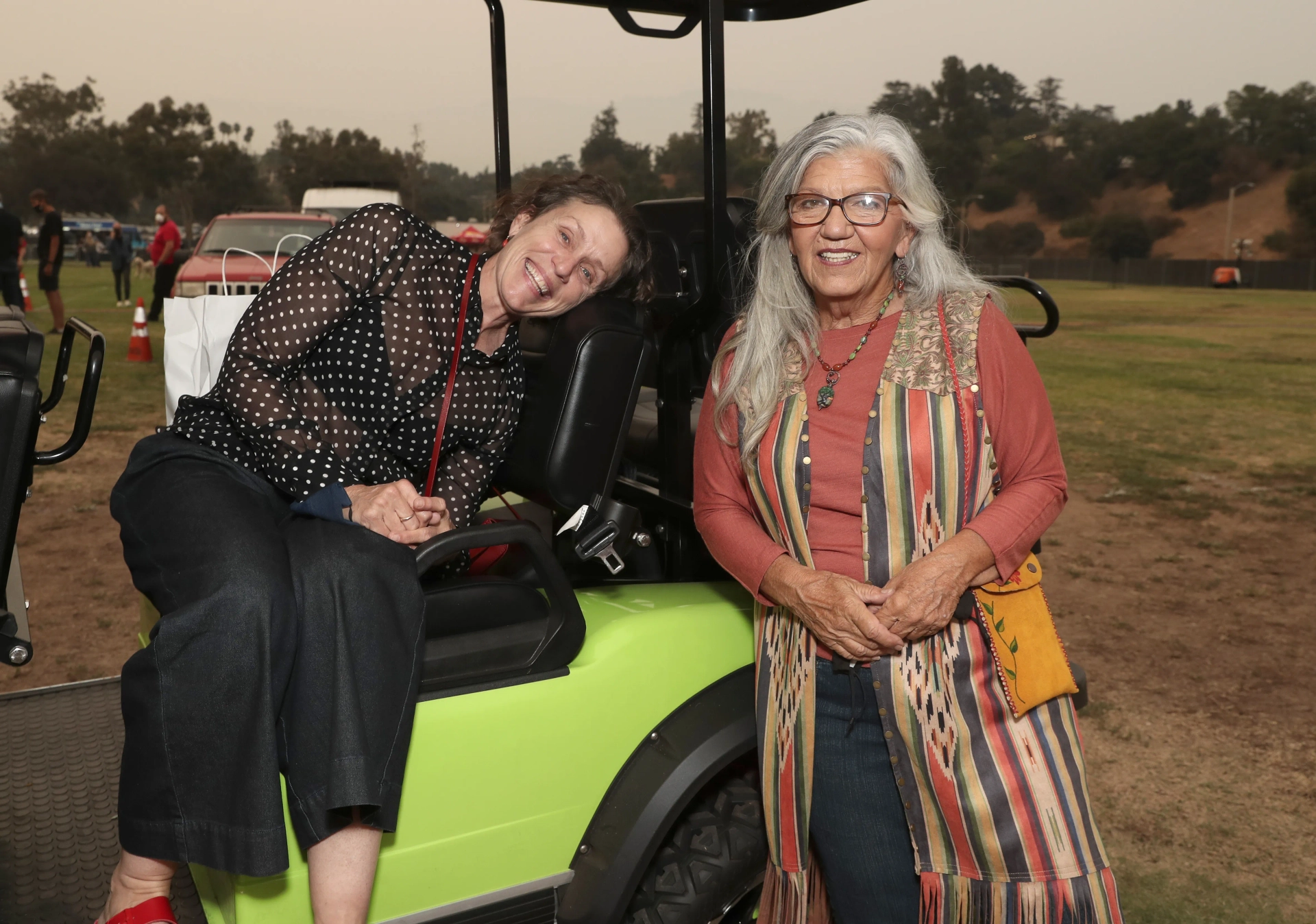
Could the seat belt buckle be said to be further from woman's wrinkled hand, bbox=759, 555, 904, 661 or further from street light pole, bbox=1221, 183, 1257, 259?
street light pole, bbox=1221, 183, 1257, 259

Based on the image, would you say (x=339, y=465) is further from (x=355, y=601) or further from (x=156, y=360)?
(x=156, y=360)

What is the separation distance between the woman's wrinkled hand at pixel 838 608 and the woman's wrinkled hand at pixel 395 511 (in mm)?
605

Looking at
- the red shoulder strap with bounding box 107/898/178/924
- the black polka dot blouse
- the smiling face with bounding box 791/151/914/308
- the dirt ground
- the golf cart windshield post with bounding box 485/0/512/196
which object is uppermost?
the golf cart windshield post with bounding box 485/0/512/196

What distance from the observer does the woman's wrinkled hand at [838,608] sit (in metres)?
1.67

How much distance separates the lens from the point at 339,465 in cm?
182

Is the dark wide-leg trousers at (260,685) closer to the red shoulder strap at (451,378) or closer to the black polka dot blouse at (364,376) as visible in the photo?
the black polka dot blouse at (364,376)

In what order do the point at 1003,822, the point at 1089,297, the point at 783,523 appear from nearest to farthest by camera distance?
the point at 1003,822 < the point at 783,523 < the point at 1089,297

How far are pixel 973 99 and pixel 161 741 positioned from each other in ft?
168

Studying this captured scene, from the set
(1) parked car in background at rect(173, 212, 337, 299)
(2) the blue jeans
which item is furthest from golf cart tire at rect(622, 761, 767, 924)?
(1) parked car in background at rect(173, 212, 337, 299)

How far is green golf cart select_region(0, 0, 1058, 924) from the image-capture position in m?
1.66

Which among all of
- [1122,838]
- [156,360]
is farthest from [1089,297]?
[1122,838]

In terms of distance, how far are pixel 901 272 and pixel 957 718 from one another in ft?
2.48

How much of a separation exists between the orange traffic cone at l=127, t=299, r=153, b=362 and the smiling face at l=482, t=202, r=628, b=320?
10693 millimetres

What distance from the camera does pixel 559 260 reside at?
202cm
